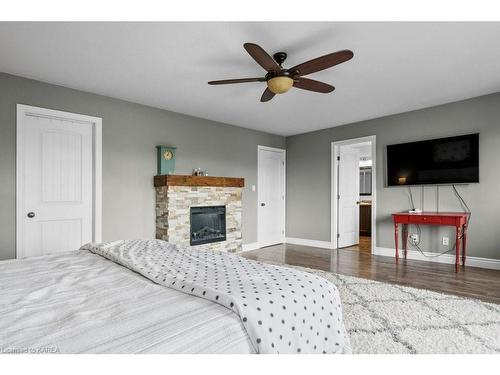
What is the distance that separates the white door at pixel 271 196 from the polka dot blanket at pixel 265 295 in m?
4.12

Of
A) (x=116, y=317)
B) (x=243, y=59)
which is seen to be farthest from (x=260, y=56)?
(x=116, y=317)

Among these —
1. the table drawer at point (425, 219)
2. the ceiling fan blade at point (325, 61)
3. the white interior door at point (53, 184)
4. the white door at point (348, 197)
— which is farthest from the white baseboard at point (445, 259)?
the white interior door at point (53, 184)

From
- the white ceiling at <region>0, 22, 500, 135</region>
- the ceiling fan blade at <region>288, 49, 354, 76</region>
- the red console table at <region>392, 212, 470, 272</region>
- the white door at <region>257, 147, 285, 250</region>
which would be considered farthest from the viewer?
the white door at <region>257, 147, 285, 250</region>

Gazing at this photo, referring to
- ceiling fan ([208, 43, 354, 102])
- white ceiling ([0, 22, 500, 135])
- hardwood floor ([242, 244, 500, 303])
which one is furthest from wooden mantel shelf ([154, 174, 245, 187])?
ceiling fan ([208, 43, 354, 102])

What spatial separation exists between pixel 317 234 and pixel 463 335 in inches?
154

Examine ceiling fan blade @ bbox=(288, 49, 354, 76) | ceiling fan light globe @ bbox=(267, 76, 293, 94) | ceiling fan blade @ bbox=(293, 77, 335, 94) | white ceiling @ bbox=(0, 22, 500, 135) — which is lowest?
ceiling fan light globe @ bbox=(267, 76, 293, 94)

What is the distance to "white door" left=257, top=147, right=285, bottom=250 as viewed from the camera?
595 centimetres

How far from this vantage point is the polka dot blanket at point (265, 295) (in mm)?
1126

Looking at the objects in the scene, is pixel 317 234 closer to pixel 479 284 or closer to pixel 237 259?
pixel 479 284

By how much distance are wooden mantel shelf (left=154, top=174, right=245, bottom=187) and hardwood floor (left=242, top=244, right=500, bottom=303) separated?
1.28 metres

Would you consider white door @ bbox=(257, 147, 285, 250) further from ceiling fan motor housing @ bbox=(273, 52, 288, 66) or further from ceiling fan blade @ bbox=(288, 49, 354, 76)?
ceiling fan blade @ bbox=(288, 49, 354, 76)

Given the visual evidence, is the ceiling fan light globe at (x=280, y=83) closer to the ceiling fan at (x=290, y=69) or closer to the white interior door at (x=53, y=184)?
the ceiling fan at (x=290, y=69)

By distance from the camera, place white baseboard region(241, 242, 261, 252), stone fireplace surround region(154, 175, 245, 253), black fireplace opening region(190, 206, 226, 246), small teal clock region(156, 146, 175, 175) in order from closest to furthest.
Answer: stone fireplace surround region(154, 175, 245, 253), small teal clock region(156, 146, 175, 175), black fireplace opening region(190, 206, 226, 246), white baseboard region(241, 242, 261, 252)

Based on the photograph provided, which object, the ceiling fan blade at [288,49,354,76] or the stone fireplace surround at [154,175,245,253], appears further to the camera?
the stone fireplace surround at [154,175,245,253]
